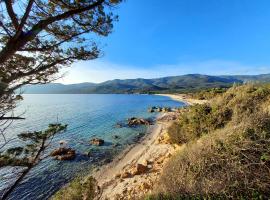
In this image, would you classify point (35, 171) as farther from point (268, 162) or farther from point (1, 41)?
point (268, 162)

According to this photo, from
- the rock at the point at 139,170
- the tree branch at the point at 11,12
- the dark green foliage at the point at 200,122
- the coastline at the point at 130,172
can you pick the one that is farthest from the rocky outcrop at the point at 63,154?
the tree branch at the point at 11,12

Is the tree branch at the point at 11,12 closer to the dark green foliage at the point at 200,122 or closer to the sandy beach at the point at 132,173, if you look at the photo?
the sandy beach at the point at 132,173

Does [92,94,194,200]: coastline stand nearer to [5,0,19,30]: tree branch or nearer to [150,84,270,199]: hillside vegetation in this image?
[150,84,270,199]: hillside vegetation

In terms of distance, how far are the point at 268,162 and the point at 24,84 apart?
695cm

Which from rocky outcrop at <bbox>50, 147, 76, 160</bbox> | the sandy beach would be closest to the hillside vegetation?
the sandy beach

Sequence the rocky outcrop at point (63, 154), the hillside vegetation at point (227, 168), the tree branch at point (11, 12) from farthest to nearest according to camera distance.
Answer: the rocky outcrop at point (63, 154) → the hillside vegetation at point (227, 168) → the tree branch at point (11, 12)

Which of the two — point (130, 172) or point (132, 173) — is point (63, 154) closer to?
point (130, 172)

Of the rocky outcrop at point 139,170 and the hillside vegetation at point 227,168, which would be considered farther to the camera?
the rocky outcrop at point 139,170

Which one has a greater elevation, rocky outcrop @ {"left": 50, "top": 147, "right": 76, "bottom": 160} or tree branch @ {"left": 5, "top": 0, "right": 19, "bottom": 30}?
tree branch @ {"left": 5, "top": 0, "right": 19, "bottom": 30}

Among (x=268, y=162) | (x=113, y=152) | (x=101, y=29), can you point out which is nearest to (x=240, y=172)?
(x=268, y=162)

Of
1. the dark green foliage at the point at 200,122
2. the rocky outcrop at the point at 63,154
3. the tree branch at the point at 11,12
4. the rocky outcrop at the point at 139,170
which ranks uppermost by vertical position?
the tree branch at the point at 11,12

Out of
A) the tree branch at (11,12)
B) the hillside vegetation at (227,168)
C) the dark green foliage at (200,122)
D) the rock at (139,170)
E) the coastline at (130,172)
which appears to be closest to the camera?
the tree branch at (11,12)

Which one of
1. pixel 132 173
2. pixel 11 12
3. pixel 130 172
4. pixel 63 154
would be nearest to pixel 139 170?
pixel 132 173

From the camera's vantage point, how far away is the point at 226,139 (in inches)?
288
